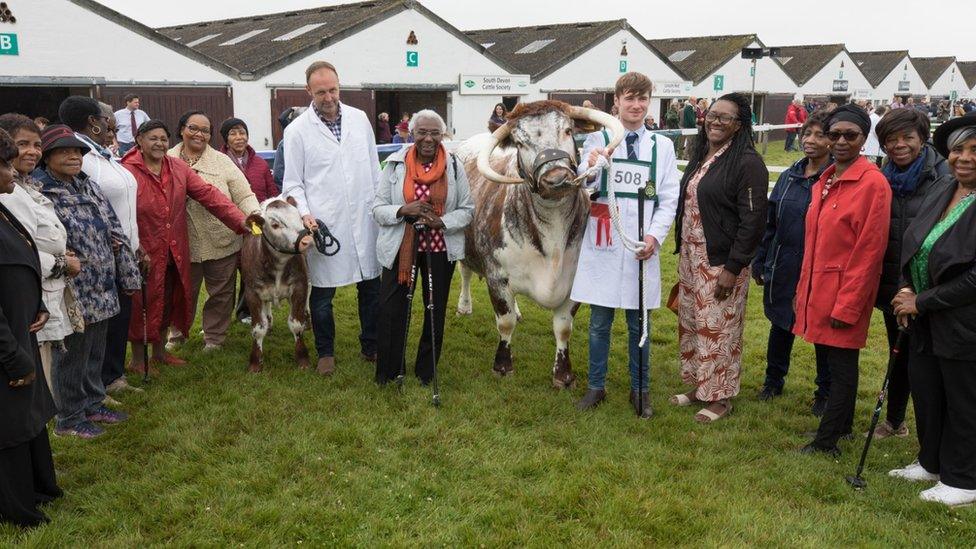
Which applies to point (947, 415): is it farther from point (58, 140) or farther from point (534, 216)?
point (58, 140)

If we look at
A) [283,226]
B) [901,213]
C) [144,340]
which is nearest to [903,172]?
[901,213]

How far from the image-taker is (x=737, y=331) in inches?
198

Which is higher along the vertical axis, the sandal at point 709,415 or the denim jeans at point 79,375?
the denim jeans at point 79,375

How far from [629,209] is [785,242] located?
1.19 metres

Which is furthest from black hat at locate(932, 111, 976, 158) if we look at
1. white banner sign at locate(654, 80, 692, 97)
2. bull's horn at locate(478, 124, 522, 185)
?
white banner sign at locate(654, 80, 692, 97)

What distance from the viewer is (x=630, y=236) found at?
4965 millimetres

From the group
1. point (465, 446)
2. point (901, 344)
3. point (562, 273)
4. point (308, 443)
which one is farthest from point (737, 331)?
point (308, 443)

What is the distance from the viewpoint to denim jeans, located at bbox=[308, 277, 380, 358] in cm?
604

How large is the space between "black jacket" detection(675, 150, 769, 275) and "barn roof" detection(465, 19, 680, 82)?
22338mm

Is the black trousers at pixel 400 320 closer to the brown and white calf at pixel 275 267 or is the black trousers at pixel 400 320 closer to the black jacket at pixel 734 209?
the brown and white calf at pixel 275 267

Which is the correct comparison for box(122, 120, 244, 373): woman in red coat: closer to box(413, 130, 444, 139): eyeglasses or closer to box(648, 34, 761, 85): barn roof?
box(413, 130, 444, 139): eyeglasses

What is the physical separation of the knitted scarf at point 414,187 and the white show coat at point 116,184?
1948mm

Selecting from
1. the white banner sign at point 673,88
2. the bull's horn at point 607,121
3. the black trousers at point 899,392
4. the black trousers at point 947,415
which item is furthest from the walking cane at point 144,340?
the white banner sign at point 673,88

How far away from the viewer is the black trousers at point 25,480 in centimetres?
360
